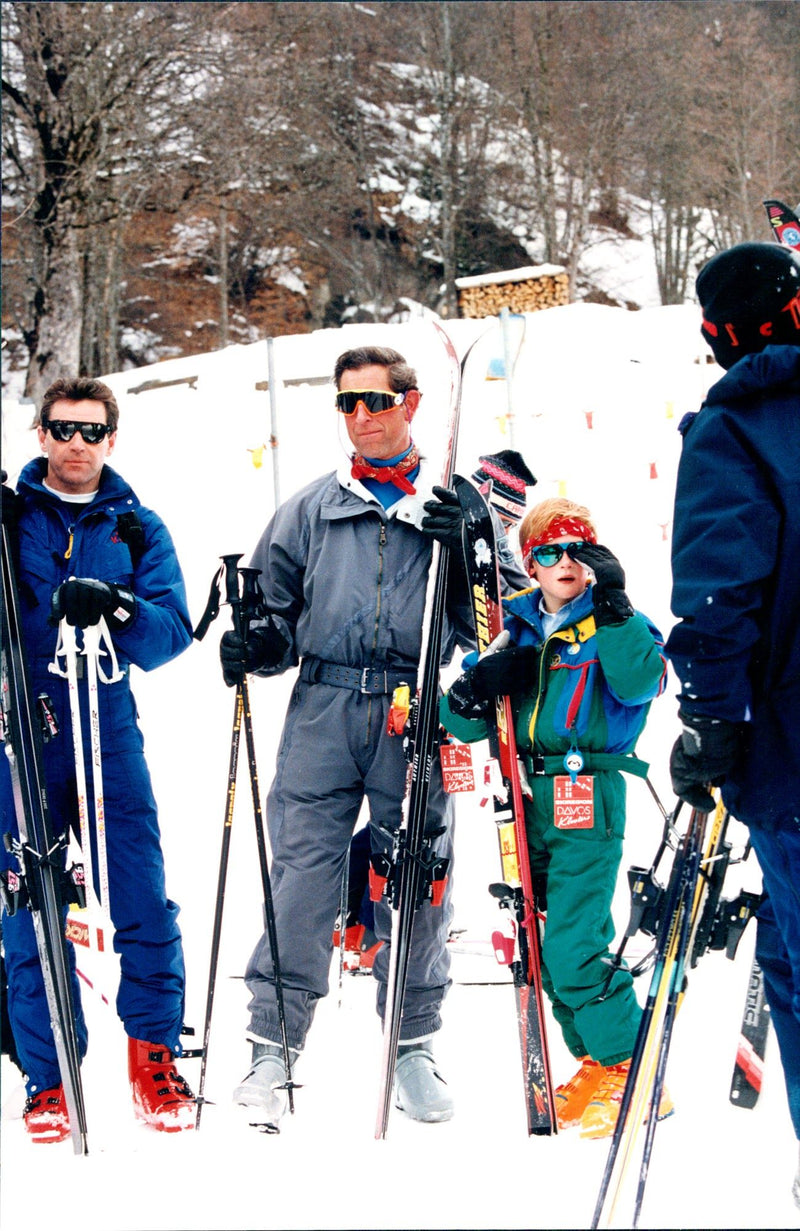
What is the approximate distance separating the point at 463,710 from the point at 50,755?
1.01 meters

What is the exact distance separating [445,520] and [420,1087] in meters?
1.35

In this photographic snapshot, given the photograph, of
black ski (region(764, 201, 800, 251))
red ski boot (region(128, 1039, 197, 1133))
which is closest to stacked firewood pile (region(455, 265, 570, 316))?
black ski (region(764, 201, 800, 251))

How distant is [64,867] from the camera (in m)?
2.67

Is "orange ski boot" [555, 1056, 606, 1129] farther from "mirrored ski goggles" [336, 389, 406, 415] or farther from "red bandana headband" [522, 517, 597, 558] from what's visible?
"mirrored ski goggles" [336, 389, 406, 415]

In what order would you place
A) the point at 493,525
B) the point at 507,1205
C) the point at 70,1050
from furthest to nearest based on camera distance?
1. the point at 493,525
2. the point at 70,1050
3. the point at 507,1205

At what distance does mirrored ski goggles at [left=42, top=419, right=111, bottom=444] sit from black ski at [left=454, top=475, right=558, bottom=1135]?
3.05 ft

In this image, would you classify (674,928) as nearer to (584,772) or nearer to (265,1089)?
(584,772)

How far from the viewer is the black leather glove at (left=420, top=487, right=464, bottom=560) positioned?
262 cm

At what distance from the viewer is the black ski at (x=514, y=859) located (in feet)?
8.05

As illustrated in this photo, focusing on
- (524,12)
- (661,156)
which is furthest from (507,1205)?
(524,12)

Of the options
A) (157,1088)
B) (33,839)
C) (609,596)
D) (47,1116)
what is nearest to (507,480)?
(609,596)

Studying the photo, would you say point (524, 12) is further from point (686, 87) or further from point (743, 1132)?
point (743, 1132)

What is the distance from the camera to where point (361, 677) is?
270cm

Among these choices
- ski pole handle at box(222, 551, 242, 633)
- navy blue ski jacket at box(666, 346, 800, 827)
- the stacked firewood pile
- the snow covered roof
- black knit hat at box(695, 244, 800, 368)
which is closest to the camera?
navy blue ski jacket at box(666, 346, 800, 827)
